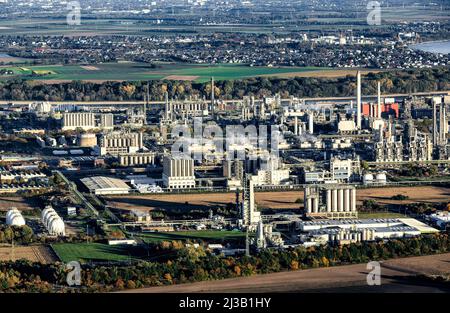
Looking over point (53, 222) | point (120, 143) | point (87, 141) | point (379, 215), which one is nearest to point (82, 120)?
point (87, 141)

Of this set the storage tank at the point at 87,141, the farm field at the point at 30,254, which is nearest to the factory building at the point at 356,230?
the farm field at the point at 30,254

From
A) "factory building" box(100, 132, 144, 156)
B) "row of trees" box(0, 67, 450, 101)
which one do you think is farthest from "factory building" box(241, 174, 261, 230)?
"row of trees" box(0, 67, 450, 101)

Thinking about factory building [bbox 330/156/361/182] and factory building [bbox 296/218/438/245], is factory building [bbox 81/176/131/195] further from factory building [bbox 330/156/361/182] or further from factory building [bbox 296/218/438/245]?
factory building [bbox 296/218/438/245]

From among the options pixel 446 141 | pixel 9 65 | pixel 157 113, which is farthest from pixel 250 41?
pixel 446 141

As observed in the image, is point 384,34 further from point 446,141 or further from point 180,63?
point 446,141

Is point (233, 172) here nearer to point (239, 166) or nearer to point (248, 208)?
point (239, 166)

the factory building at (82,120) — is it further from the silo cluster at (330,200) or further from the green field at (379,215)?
the green field at (379,215)
